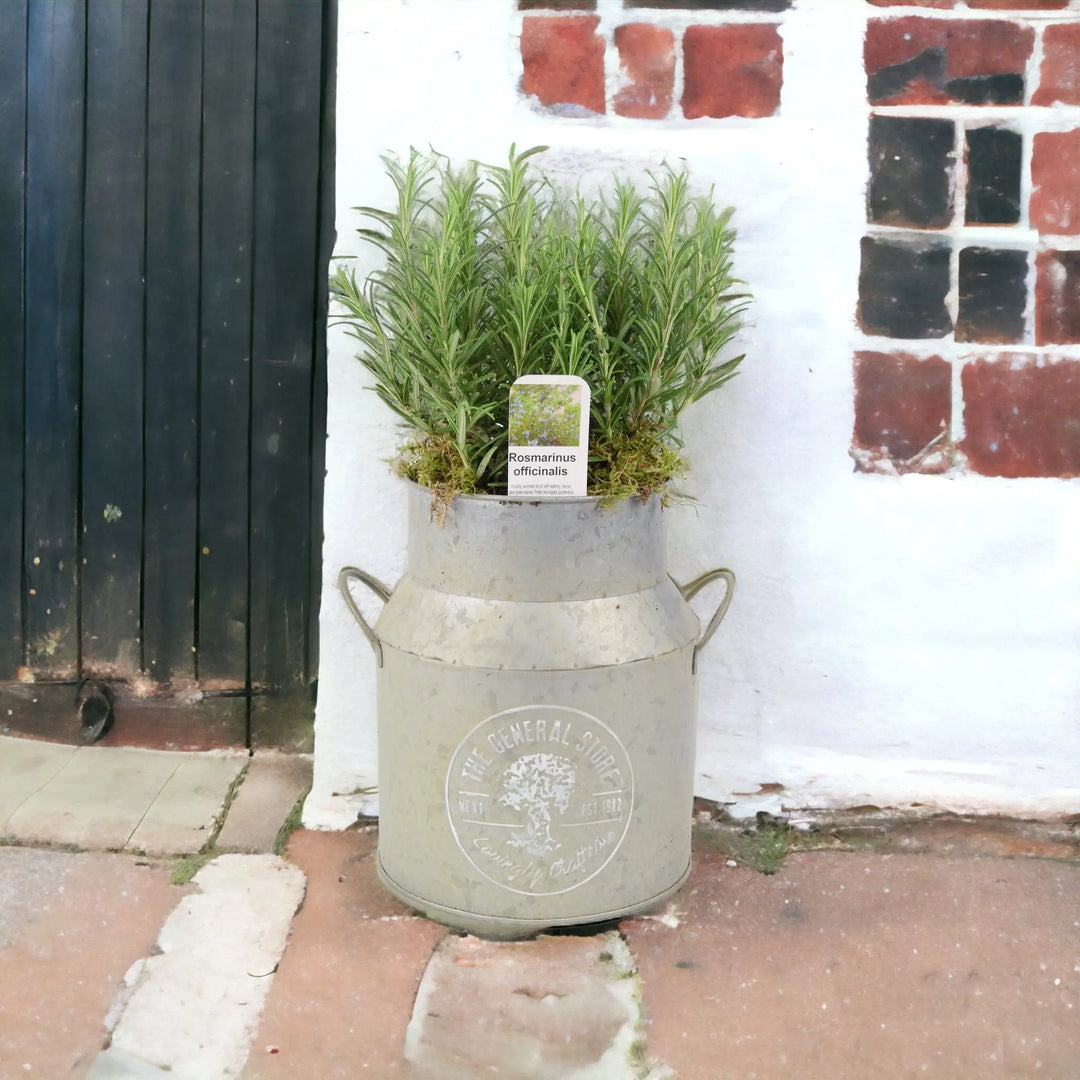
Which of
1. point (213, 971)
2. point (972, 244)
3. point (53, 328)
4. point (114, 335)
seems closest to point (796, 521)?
point (972, 244)

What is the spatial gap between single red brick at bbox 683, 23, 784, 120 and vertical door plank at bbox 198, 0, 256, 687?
798 mm

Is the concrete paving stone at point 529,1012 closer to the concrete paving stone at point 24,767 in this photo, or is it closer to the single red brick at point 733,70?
the concrete paving stone at point 24,767

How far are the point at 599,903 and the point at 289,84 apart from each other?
152 centimetres

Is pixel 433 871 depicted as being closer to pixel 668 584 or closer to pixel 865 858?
pixel 668 584

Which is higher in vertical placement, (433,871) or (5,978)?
(433,871)

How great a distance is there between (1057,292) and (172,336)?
62.0 inches

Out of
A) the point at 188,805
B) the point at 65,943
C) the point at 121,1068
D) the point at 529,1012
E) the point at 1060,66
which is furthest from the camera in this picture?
the point at 188,805

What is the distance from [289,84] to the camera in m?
2.10

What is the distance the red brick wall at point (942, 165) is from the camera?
74.5 inches

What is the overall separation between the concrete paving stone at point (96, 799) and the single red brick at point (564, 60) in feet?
4.68

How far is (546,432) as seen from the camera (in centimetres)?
164

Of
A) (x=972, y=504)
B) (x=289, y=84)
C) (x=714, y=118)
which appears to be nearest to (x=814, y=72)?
(x=714, y=118)

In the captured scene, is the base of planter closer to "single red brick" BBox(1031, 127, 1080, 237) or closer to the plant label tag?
the plant label tag

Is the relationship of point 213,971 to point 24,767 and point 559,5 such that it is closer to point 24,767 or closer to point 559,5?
point 24,767
